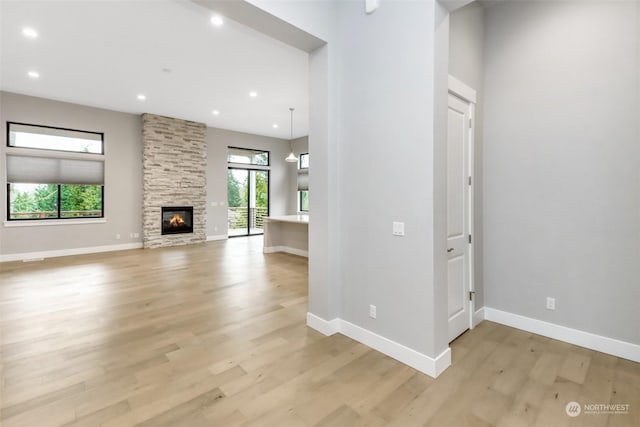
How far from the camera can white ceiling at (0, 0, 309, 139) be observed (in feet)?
11.8

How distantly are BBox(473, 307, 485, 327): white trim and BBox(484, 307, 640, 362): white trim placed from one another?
0.05 m

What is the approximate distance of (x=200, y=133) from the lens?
8.81 meters

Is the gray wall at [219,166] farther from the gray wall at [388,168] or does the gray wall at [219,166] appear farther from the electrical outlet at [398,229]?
the electrical outlet at [398,229]

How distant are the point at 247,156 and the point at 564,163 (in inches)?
354

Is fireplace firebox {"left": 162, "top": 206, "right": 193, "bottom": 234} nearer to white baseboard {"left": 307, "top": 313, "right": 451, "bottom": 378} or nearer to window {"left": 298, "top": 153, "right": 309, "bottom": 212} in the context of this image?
window {"left": 298, "top": 153, "right": 309, "bottom": 212}

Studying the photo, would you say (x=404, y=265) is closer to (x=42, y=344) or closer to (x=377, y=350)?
(x=377, y=350)

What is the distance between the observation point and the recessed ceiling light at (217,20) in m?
3.64

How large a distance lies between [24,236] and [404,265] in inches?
322

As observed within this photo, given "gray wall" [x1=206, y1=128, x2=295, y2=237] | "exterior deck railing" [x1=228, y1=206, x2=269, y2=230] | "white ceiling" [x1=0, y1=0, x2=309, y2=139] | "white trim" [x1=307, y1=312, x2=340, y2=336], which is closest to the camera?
"white trim" [x1=307, y1=312, x2=340, y2=336]

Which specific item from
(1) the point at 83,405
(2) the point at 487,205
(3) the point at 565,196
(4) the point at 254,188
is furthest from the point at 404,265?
(4) the point at 254,188

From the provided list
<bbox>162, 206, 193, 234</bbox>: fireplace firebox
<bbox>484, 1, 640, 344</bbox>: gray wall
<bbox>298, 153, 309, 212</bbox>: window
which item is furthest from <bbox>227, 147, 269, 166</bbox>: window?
<bbox>484, 1, 640, 344</bbox>: gray wall

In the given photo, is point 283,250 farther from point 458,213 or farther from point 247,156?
point 458,213

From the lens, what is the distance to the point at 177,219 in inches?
336

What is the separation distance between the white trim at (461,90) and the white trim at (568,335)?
7.34 ft
